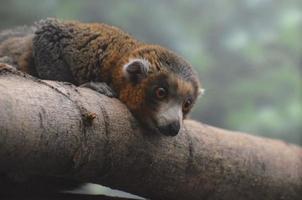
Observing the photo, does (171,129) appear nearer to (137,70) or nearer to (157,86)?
(157,86)

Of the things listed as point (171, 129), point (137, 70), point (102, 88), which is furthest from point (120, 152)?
point (137, 70)

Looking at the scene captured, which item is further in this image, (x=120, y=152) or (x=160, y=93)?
(x=160, y=93)

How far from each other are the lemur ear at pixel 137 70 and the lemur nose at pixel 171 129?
49cm

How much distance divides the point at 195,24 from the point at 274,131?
2.56 metres

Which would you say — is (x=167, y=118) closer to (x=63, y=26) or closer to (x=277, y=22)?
(x=63, y=26)

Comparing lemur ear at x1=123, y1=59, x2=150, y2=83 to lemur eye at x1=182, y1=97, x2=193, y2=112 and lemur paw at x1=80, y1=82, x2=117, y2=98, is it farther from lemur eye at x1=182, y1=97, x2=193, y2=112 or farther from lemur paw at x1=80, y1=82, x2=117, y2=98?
lemur eye at x1=182, y1=97, x2=193, y2=112

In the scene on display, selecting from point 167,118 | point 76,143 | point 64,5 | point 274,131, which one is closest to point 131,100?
point 167,118

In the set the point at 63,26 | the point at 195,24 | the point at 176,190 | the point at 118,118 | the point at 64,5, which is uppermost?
the point at 195,24

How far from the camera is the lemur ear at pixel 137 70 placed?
12.5 ft

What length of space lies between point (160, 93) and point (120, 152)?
756mm

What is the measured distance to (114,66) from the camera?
13.3 feet

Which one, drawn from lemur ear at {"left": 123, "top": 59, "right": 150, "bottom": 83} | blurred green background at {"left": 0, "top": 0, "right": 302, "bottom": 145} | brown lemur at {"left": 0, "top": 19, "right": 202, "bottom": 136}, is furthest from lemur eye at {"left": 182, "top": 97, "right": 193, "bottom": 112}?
blurred green background at {"left": 0, "top": 0, "right": 302, "bottom": 145}

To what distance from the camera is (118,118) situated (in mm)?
3145

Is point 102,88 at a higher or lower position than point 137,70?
lower
